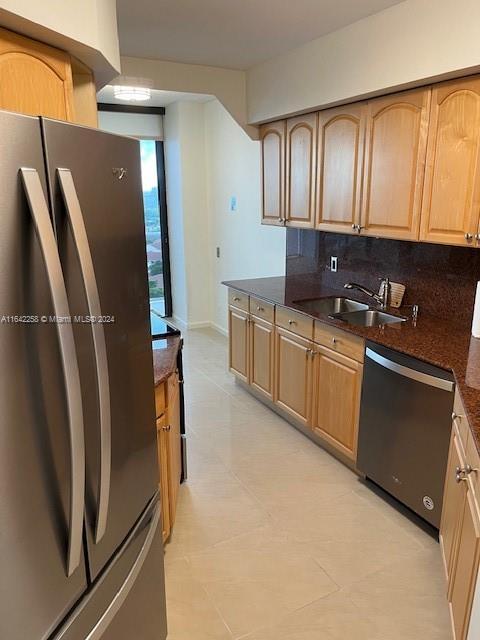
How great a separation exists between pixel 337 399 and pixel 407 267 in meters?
0.96

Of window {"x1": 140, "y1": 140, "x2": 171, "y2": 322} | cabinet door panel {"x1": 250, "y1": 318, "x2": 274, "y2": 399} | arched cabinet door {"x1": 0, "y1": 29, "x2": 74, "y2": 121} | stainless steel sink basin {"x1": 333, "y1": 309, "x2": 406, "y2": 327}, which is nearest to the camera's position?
arched cabinet door {"x1": 0, "y1": 29, "x2": 74, "y2": 121}

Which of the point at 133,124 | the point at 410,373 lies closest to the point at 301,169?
the point at 410,373

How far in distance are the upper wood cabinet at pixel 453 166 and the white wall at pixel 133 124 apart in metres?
3.86

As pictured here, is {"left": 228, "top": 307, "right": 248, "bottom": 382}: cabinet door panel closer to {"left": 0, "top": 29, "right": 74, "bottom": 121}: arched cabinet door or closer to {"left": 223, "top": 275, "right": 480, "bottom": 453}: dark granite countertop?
{"left": 223, "top": 275, "right": 480, "bottom": 453}: dark granite countertop

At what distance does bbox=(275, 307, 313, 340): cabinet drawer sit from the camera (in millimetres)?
3043

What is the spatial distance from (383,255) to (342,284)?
468 mm

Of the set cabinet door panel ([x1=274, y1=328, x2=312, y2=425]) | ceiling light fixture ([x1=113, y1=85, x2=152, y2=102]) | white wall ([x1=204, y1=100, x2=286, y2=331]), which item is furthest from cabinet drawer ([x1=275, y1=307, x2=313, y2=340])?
ceiling light fixture ([x1=113, y1=85, x2=152, y2=102])

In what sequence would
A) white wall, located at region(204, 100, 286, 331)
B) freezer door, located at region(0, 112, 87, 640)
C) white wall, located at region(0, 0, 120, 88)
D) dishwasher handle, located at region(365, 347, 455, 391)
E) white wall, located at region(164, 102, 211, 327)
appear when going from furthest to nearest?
white wall, located at region(164, 102, 211, 327), white wall, located at region(204, 100, 286, 331), dishwasher handle, located at region(365, 347, 455, 391), white wall, located at region(0, 0, 120, 88), freezer door, located at region(0, 112, 87, 640)

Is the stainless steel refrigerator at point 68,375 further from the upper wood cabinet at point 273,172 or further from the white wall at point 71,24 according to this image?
the upper wood cabinet at point 273,172

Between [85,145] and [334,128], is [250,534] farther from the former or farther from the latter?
[334,128]

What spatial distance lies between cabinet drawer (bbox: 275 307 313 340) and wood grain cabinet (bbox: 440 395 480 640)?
3.88 feet

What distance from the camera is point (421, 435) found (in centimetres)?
227

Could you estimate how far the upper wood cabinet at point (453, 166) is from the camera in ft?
7.29

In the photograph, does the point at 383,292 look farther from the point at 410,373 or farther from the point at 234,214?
the point at 234,214
